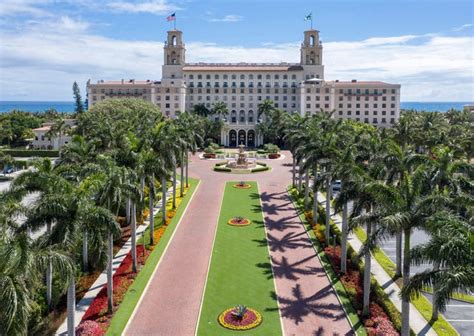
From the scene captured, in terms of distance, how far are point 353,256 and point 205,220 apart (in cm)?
1717

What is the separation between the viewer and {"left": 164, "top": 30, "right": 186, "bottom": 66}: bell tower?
132 m

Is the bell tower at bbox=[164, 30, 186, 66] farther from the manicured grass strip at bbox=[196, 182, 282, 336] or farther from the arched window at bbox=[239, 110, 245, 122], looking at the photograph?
the manicured grass strip at bbox=[196, 182, 282, 336]

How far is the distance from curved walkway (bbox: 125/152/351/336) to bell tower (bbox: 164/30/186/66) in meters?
89.4

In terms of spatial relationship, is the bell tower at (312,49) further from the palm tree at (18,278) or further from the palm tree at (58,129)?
the palm tree at (18,278)

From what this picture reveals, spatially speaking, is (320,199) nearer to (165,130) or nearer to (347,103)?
Result: (165,130)

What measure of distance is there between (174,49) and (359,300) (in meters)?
116

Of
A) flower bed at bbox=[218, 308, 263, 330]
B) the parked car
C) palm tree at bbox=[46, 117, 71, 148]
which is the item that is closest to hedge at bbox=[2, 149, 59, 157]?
palm tree at bbox=[46, 117, 71, 148]

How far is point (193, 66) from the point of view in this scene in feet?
456

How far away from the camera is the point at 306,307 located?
2709cm

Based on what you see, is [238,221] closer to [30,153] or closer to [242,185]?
[242,185]

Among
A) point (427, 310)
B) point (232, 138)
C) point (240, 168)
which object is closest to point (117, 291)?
point (427, 310)

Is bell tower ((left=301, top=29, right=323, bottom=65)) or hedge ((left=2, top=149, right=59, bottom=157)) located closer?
hedge ((left=2, top=149, right=59, bottom=157))

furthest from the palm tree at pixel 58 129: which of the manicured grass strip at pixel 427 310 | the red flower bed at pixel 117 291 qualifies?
the manicured grass strip at pixel 427 310

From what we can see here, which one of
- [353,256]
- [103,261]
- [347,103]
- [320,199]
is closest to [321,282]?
[353,256]
